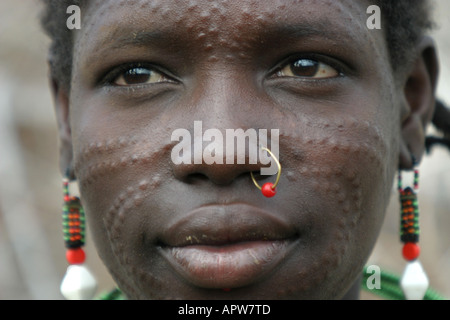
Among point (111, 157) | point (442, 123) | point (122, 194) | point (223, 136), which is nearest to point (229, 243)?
point (223, 136)

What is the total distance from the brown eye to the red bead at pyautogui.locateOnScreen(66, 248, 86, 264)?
799 mm

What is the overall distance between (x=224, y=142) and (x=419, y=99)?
104 centimetres

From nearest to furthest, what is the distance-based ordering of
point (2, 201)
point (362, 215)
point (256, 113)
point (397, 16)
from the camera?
point (256, 113) < point (362, 215) < point (397, 16) < point (2, 201)

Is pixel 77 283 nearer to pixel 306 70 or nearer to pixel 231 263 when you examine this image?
pixel 231 263

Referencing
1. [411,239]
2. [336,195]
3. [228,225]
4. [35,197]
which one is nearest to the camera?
[228,225]

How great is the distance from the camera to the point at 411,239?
2322 millimetres

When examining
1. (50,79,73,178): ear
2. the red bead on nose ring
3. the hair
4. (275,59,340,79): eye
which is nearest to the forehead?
(275,59,340,79): eye

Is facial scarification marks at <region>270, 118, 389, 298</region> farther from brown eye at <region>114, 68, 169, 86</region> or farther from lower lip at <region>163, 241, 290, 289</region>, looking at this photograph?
brown eye at <region>114, 68, 169, 86</region>

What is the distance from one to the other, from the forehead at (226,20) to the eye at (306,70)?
103 millimetres

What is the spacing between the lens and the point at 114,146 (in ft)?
6.22

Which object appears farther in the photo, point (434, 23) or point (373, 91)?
point (434, 23)
